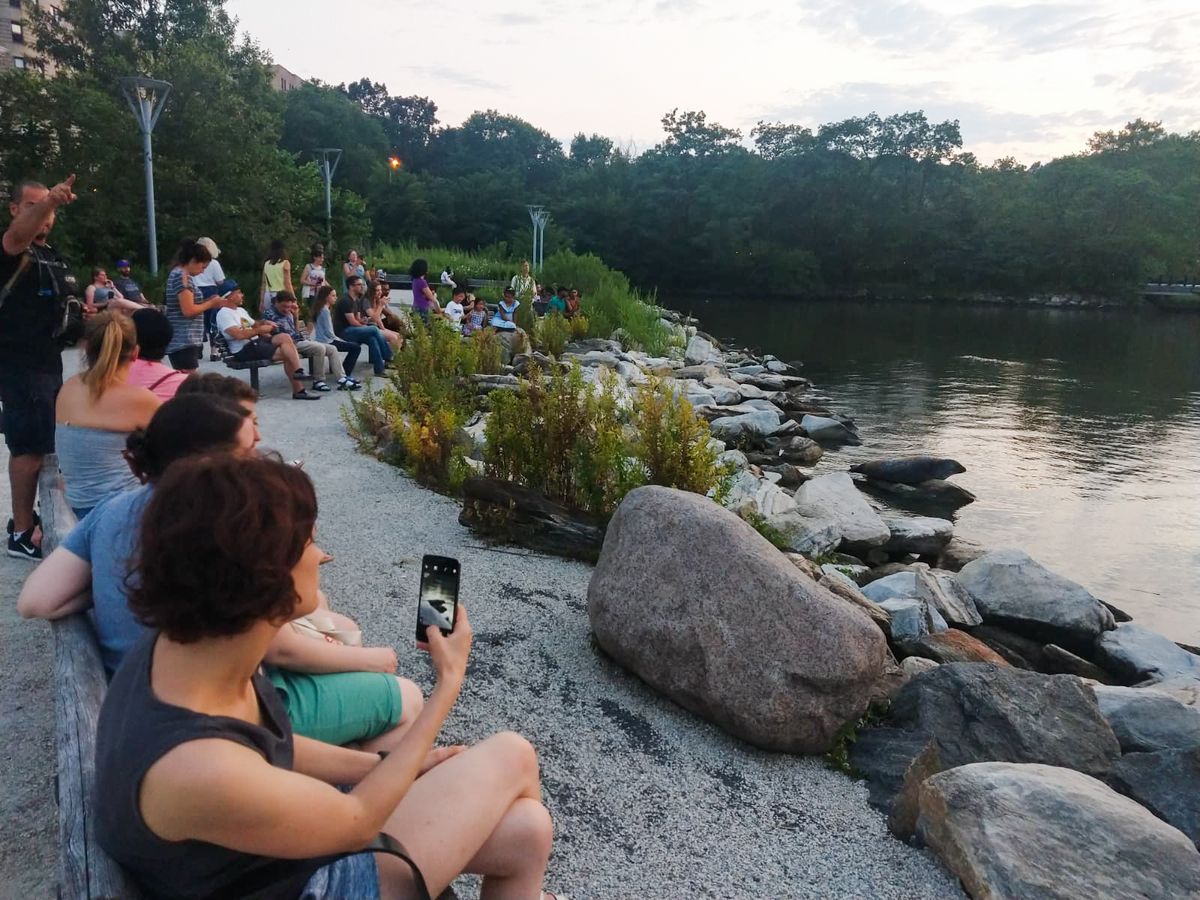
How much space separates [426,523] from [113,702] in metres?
4.32

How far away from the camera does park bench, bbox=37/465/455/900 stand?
5.01 ft

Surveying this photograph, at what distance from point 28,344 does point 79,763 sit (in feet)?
11.2

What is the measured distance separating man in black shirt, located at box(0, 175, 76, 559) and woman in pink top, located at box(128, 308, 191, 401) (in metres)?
0.42

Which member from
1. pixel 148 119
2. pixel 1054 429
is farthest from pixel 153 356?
pixel 1054 429

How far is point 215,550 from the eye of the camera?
56.1 inches

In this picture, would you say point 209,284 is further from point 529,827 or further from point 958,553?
point 529,827

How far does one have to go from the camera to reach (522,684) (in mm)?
3887

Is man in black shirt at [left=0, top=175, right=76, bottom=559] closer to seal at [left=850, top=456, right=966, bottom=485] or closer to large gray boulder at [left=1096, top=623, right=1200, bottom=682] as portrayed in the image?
large gray boulder at [left=1096, top=623, right=1200, bottom=682]

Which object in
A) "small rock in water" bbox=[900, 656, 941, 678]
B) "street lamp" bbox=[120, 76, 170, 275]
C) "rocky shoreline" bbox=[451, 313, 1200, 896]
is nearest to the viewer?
"rocky shoreline" bbox=[451, 313, 1200, 896]

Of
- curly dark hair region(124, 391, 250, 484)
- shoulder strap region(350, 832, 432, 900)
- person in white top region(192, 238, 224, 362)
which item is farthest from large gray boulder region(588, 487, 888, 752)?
person in white top region(192, 238, 224, 362)

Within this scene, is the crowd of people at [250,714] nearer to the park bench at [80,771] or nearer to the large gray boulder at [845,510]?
the park bench at [80,771]

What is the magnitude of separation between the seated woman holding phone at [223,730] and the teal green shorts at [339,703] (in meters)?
→ 0.77

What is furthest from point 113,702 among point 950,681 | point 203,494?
point 950,681

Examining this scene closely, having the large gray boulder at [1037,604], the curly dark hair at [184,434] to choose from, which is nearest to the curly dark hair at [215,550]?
the curly dark hair at [184,434]
